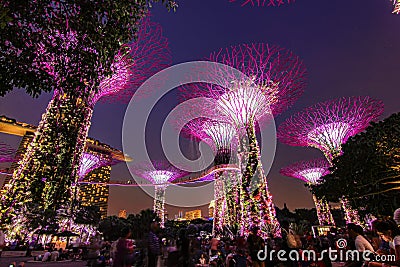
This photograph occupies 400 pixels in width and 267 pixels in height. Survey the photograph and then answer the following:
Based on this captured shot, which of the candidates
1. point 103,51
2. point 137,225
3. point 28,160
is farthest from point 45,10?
point 137,225

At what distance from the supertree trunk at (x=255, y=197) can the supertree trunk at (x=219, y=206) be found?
8895mm

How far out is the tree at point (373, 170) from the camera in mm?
11078

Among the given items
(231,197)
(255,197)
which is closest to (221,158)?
(231,197)

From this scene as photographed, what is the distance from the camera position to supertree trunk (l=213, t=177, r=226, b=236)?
2225 cm

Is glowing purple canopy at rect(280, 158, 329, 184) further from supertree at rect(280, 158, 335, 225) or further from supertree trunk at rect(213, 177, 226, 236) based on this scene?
supertree trunk at rect(213, 177, 226, 236)

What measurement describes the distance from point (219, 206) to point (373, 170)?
14415 millimetres

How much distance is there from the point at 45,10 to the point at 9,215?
10803 millimetres

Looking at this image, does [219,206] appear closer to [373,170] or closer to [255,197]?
[255,197]

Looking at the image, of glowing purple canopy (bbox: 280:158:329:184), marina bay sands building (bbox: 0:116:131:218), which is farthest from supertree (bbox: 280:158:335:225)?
marina bay sands building (bbox: 0:116:131:218)

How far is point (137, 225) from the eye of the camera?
1241 inches

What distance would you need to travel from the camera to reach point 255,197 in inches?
492

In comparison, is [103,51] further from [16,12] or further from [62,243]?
[62,243]

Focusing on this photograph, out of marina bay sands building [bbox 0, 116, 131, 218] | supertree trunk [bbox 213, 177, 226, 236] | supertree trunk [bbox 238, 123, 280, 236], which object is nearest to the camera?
supertree trunk [bbox 238, 123, 280, 236]

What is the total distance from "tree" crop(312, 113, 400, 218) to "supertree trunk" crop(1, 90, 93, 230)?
47.2 feet
